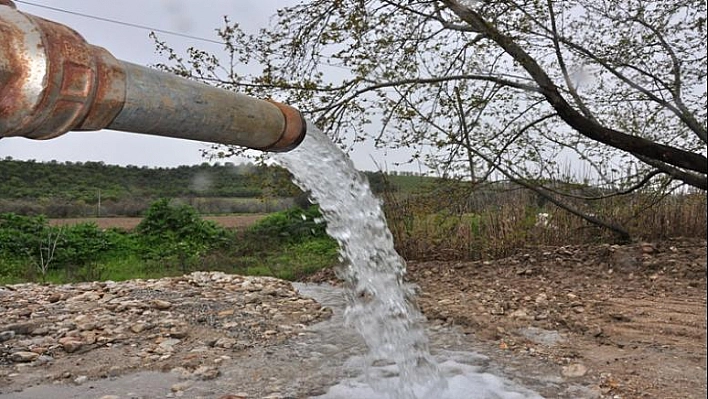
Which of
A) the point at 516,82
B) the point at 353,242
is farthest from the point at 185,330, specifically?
the point at 516,82

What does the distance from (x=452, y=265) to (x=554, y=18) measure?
2.62 m

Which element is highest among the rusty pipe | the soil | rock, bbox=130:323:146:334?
the rusty pipe

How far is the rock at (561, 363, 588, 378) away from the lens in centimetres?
262

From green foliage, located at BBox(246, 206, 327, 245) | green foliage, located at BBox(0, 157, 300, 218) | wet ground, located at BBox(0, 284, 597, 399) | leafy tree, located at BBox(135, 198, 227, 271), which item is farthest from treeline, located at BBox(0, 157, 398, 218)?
wet ground, located at BBox(0, 284, 597, 399)

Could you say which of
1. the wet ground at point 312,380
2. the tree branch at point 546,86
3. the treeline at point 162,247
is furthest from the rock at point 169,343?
the treeline at point 162,247

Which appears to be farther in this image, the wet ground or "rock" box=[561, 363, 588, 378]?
"rock" box=[561, 363, 588, 378]

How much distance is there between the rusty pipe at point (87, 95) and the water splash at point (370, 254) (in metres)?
0.62

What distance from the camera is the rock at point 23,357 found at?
2981 millimetres

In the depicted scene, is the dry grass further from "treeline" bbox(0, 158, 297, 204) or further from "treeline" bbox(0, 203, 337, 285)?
"treeline" bbox(0, 158, 297, 204)

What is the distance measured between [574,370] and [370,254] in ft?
3.70

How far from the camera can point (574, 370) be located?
2.67 metres

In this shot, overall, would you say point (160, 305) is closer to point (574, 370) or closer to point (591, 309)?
point (574, 370)

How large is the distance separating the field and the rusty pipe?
7588mm

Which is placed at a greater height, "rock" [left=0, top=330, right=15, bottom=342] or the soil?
the soil
